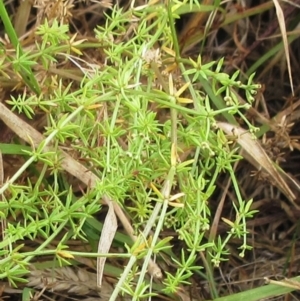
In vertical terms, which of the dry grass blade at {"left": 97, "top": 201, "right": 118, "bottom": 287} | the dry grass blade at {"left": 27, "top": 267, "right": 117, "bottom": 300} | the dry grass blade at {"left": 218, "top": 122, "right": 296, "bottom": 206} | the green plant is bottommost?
the dry grass blade at {"left": 27, "top": 267, "right": 117, "bottom": 300}

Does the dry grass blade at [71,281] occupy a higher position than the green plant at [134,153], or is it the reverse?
the green plant at [134,153]

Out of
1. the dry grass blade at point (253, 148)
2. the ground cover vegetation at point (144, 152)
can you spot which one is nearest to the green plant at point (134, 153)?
the ground cover vegetation at point (144, 152)

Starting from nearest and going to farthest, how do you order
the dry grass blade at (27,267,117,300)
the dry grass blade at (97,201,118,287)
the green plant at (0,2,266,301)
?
the green plant at (0,2,266,301) < the dry grass blade at (97,201,118,287) < the dry grass blade at (27,267,117,300)

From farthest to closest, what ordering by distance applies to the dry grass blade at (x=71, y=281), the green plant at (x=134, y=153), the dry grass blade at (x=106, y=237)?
the dry grass blade at (x=71, y=281) < the dry grass blade at (x=106, y=237) < the green plant at (x=134, y=153)

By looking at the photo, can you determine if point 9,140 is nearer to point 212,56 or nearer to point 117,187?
point 117,187

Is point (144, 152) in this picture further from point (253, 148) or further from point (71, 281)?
point (71, 281)

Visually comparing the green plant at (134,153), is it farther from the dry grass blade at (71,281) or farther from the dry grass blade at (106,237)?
the dry grass blade at (71,281)

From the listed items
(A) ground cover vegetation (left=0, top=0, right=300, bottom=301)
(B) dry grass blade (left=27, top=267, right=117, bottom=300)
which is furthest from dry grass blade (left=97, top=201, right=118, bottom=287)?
(B) dry grass blade (left=27, top=267, right=117, bottom=300)

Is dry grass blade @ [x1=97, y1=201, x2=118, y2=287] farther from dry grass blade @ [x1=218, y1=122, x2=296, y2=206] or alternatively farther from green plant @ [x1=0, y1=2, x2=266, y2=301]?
dry grass blade @ [x1=218, y1=122, x2=296, y2=206]

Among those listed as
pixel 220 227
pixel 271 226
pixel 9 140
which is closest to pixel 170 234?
pixel 220 227
